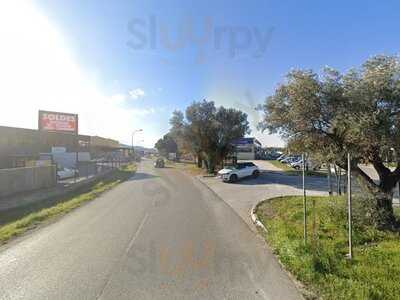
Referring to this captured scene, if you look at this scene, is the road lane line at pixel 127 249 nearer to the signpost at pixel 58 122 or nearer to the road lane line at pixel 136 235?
the road lane line at pixel 136 235

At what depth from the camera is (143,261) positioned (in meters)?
6.61

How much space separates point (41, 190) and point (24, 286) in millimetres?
18053

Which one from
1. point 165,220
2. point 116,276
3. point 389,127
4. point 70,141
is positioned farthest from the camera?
point 70,141

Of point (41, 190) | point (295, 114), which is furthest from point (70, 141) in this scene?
point (295, 114)

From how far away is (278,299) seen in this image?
15.6 feet

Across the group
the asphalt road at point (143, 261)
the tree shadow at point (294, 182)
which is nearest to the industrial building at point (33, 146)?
the tree shadow at point (294, 182)

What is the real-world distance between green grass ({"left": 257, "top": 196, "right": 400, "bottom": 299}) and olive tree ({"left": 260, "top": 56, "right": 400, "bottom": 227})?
1.14 metres

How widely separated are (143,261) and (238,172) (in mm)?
21381

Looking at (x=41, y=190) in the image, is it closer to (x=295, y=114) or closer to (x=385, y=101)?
(x=295, y=114)

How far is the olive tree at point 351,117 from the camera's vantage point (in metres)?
7.54

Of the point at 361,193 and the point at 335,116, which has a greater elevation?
the point at 335,116

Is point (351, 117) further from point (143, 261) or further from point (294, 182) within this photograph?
point (294, 182)

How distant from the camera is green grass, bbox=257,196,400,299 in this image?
491 cm

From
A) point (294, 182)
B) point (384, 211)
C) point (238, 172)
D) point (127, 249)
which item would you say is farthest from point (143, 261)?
point (238, 172)
